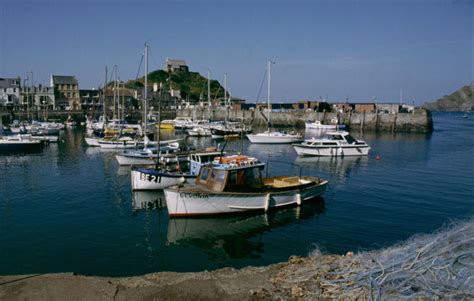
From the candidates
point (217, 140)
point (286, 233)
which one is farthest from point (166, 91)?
point (286, 233)

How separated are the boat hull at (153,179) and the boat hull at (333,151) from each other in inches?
877

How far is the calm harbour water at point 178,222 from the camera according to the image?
51.6 ft

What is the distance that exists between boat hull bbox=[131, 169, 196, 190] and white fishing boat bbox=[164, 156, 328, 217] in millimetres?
5014

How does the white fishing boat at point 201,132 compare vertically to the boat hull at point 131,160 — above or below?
above

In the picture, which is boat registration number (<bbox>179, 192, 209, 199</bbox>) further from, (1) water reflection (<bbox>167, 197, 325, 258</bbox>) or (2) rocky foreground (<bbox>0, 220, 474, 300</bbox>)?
(2) rocky foreground (<bbox>0, 220, 474, 300</bbox>)

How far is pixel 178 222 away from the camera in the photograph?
65.5 feet

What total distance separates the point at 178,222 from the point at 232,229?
9.07 ft

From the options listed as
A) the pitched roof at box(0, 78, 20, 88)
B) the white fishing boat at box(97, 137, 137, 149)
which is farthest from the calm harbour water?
the pitched roof at box(0, 78, 20, 88)

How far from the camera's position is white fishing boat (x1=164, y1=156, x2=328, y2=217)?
65.2 ft

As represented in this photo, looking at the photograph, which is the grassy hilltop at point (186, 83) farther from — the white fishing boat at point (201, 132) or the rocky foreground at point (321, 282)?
the rocky foreground at point (321, 282)

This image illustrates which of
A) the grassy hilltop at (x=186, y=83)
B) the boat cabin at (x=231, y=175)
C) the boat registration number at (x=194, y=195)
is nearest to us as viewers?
the boat registration number at (x=194, y=195)

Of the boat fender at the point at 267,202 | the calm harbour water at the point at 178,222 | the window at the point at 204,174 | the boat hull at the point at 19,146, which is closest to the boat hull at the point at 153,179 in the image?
the calm harbour water at the point at 178,222

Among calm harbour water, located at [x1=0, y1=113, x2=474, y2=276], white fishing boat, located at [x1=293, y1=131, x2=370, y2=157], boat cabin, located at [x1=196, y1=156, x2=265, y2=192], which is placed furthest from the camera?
white fishing boat, located at [x1=293, y1=131, x2=370, y2=157]

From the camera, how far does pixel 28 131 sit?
202 feet
